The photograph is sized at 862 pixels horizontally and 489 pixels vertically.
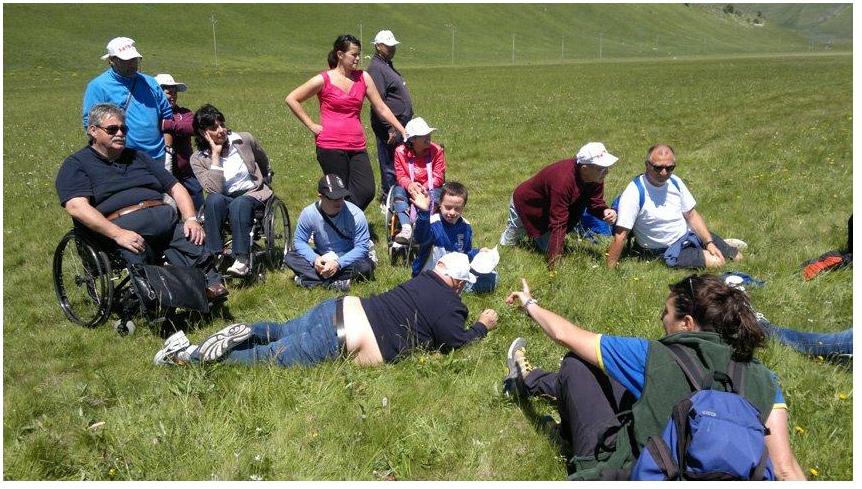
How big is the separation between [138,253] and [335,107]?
9.57ft

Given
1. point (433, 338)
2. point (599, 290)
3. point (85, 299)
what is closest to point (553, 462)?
point (433, 338)

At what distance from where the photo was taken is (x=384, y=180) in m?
9.09

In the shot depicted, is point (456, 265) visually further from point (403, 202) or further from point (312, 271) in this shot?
point (403, 202)

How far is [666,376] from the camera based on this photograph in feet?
10.2

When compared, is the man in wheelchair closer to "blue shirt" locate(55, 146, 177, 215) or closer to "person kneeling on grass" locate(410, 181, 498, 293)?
"blue shirt" locate(55, 146, 177, 215)

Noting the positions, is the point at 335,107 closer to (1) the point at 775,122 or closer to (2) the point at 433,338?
(2) the point at 433,338

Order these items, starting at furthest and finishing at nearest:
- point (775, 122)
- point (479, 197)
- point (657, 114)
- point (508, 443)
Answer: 1. point (657, 114)
2. point (775, 122)
3. point (479, 197)
4. point (508, 443)

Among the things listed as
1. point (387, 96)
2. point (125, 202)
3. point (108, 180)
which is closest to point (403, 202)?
point (387, 96)

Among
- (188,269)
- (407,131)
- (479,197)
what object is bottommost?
(479,197)

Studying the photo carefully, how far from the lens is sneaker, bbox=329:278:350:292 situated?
6434mm

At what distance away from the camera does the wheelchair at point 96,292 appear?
17.6 ft

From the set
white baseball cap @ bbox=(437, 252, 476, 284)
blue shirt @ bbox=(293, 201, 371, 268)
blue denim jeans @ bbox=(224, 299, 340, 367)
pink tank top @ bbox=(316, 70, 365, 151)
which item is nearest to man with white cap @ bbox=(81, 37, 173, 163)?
pink tank top @ bbox=(316, 70, 365, 151)

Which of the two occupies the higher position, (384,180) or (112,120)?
(112,120)

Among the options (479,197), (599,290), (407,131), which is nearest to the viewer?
(599,290)
